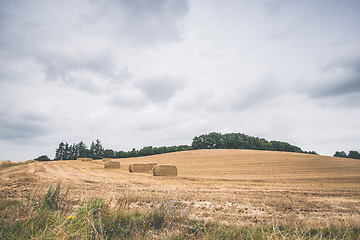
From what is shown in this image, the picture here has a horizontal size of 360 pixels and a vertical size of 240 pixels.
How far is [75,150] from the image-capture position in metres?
113

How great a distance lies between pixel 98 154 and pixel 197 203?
113386 millimetres

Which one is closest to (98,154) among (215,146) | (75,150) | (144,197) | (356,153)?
(75,150)

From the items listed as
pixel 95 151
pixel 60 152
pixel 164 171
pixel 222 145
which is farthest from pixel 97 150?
pixel 164 171

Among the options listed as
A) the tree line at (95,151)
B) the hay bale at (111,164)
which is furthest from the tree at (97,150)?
the hay bale at (111,164)

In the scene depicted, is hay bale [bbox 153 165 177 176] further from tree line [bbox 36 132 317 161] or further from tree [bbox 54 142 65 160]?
tree [bbox 54 142 65 160]

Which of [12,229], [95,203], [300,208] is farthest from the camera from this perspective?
[300,208]

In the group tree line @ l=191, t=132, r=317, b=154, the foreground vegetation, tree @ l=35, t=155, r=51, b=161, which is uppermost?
tree line @ l=191, t=132, r=317, b=154

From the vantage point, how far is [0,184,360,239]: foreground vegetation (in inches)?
143

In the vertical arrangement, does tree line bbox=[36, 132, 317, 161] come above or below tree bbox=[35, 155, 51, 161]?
above

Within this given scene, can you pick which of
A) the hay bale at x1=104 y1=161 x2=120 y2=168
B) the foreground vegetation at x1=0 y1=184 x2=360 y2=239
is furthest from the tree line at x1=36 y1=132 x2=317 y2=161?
the foreground vegetation at x1=0 y1=184 x2=360 y2=239

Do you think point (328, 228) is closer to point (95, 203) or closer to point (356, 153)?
point (95, 203)

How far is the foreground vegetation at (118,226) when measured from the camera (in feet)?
11.9

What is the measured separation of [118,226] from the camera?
427cm

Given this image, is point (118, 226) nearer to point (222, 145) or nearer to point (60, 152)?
point (222, 145)
